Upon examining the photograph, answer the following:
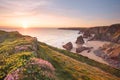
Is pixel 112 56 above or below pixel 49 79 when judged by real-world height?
below

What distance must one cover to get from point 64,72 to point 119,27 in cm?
17955

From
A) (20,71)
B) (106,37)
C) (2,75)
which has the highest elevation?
(20,71)

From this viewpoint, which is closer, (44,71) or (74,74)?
(44,71)

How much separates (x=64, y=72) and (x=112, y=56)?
6150cm

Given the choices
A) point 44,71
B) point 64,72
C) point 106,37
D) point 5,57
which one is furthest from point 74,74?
point 106,37

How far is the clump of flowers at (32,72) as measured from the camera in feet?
48.5

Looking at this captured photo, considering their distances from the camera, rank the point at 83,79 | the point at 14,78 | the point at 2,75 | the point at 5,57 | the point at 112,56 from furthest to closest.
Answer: the point at 112,56
the point at 83,79
the point at 5,57
the point at 2,75
the point at 14,78

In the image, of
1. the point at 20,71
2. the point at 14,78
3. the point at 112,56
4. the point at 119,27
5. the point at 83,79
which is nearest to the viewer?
the point at 14,78

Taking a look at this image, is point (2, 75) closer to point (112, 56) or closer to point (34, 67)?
point (34, 67)

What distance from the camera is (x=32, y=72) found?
15570 millimetres

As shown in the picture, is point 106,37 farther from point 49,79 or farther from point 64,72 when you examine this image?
point 49,79

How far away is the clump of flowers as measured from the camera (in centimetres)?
1479

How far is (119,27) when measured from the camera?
196m

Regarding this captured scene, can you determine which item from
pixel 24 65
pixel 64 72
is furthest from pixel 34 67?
pixel 64 72
